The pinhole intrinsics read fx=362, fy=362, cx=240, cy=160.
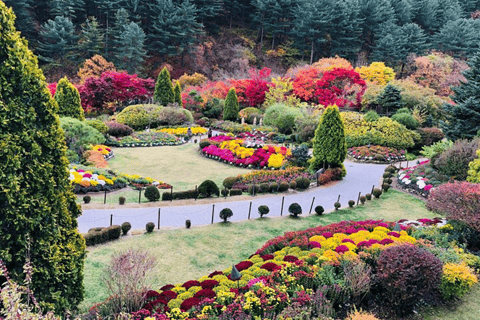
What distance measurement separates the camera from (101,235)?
10477 millimetres

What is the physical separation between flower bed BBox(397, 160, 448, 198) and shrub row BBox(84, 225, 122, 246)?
13472 mm

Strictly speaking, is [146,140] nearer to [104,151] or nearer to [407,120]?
[104,151]

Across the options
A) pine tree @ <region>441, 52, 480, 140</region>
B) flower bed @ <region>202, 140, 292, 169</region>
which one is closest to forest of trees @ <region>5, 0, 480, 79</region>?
flower bed @ <region>202, 140, 292, 169</region>

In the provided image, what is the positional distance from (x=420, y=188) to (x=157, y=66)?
1614 inches

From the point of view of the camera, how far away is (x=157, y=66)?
1965 inches

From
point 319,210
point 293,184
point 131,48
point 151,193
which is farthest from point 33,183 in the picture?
point 131,48

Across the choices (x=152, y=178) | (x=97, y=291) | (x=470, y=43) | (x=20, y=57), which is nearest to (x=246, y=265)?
(x=97, y=291)

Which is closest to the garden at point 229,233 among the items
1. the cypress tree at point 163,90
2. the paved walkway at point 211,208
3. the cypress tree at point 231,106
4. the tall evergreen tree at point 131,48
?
the paved walkway at point 211,208

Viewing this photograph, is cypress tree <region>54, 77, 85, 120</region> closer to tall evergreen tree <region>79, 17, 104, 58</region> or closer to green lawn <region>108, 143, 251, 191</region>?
green lawn <region>108, 143, 251, 191</region>

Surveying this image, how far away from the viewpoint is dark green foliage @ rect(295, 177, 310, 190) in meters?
17.1

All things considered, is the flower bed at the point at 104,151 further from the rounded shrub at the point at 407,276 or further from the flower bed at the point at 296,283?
the rounded shrub at the point at 407,276

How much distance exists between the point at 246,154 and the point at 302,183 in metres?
5.61

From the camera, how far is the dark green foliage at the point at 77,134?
18.8 metres

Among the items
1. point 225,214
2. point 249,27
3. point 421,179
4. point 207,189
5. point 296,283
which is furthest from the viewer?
point 249,27
